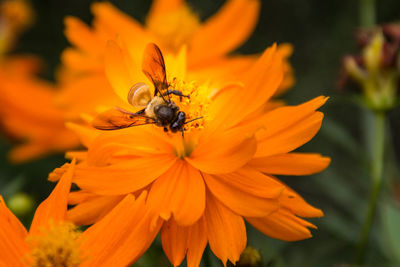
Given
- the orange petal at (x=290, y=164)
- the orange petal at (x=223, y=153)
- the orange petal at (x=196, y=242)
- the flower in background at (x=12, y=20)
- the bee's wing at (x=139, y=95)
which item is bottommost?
the orange petal at (x=196, y=242)

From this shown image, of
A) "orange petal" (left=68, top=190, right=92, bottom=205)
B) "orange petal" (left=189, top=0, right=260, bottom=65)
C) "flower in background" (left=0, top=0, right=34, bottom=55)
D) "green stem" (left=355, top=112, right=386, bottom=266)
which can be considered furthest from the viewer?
"flower in background" (left=0, top=0, right=34, bottom=55)

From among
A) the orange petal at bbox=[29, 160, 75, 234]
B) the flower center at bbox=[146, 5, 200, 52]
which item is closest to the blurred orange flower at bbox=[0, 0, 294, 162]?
the flower center at bbox=[146, 5, 200, 52]

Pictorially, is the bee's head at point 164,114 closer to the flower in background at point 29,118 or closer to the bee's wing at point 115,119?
the bee's wing at point 115,119

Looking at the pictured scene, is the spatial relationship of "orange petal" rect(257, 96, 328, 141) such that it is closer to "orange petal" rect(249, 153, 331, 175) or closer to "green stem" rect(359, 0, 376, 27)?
"orange petal" rect(249, 153, 331, 175)

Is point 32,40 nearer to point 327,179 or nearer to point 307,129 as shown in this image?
point 327,179

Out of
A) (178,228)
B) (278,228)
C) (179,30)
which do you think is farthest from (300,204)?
(179,30)

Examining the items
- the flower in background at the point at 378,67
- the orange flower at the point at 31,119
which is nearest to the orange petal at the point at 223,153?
the flower in background at the point at 378,67
